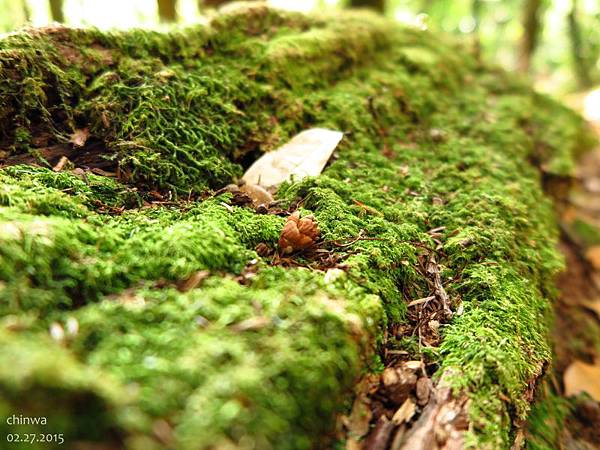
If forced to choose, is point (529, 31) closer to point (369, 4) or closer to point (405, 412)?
point (369, 4)

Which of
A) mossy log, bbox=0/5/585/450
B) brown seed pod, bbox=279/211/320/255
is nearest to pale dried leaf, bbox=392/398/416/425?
mossy log, bbox=0/5/585/450

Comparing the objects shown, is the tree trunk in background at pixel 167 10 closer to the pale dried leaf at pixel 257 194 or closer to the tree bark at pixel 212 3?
the tree bark at pixel 212 3

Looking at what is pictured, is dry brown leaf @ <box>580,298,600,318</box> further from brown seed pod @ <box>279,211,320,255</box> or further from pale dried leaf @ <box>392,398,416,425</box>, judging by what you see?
brown seed pod @ <box>279,211,320,255</box>

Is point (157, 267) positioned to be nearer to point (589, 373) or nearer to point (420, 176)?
point (420, 176)

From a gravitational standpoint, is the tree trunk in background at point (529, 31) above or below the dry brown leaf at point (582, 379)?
above

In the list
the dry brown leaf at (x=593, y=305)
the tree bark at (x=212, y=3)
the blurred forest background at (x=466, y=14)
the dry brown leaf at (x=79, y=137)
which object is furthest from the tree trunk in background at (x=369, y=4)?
the dry brown leaf at (x=79, y=137)

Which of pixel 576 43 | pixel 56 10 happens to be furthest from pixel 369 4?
pixel 576 43
